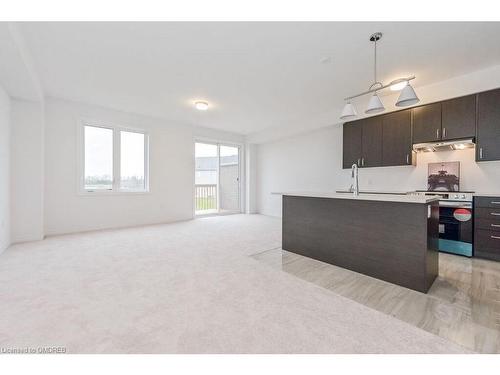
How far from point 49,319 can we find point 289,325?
174 cm

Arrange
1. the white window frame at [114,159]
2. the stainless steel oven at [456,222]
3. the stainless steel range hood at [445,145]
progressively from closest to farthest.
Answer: the stainless steel oven at [456,222] < the stainless steel range hood at [445,145] < the white window frame at [114,159]

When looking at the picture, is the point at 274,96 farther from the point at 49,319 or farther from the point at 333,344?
the point at 49,319

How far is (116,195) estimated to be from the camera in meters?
5.02

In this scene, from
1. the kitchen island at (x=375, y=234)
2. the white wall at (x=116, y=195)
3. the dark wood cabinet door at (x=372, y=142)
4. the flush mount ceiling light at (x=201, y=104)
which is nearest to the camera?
the kitchen island at (x=375, y=234)

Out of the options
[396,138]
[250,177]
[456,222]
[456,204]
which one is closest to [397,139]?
[396,138]

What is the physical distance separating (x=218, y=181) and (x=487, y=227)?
584 centimetres

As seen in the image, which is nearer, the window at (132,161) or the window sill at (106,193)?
the window sill at (106,193)

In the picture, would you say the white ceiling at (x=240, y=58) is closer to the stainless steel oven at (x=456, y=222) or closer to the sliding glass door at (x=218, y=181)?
the stainless steel oven at (x=456, y=222)

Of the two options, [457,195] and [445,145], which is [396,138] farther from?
[457,195]

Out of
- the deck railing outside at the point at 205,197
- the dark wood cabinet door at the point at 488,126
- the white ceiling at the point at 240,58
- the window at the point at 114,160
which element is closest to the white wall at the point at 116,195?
the window at the point at 114,160

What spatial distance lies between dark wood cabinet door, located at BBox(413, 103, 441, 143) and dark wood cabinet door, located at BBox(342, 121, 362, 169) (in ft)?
3.11

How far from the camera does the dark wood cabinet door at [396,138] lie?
151 inches

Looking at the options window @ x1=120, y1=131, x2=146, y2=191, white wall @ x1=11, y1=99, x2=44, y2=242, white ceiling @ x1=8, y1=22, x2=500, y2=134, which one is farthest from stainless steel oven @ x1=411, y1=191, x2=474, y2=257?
white wall @ x1=11, y1=99, x2=44, y2=242

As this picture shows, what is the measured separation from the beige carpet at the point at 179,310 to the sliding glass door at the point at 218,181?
4104 millimetres
